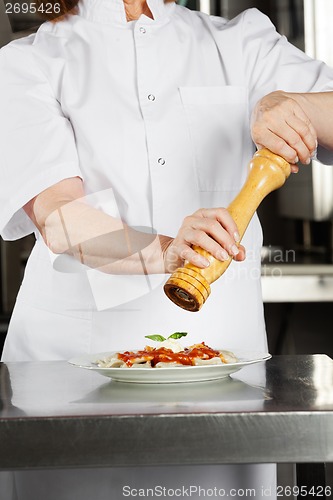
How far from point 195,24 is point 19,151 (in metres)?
0.39

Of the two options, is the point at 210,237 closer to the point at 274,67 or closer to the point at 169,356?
the point at 169,356

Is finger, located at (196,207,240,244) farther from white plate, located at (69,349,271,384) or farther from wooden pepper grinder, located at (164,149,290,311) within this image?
white plate, located at (69,349,271,384)

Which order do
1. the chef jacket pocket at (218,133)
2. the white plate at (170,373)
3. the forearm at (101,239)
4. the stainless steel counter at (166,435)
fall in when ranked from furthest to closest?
the chef jacket pocket at (218,133)
the forearm at (101,239)
the white plate at (170,373)
the stainless steel counter at (166,435)

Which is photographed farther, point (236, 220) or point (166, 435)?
point (236, 220)

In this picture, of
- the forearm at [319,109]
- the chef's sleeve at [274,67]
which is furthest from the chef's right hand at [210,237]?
the chef's sleeve at [274,67]

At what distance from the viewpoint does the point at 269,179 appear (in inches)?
39.0

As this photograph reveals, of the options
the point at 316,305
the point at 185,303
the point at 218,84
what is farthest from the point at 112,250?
the point at 316,305

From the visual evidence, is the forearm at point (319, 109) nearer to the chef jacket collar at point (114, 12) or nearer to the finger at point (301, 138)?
the finger at point (301, 138)

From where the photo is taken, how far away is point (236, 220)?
0.96 m

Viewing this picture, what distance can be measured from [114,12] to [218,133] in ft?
0.83

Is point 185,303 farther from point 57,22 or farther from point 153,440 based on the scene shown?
point 57,22

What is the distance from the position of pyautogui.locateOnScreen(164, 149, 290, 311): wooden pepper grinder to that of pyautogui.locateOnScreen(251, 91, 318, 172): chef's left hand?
0.04 feet

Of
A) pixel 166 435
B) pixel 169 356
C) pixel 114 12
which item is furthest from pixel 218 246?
pixel 114 12

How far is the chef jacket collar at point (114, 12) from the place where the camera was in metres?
1.36
